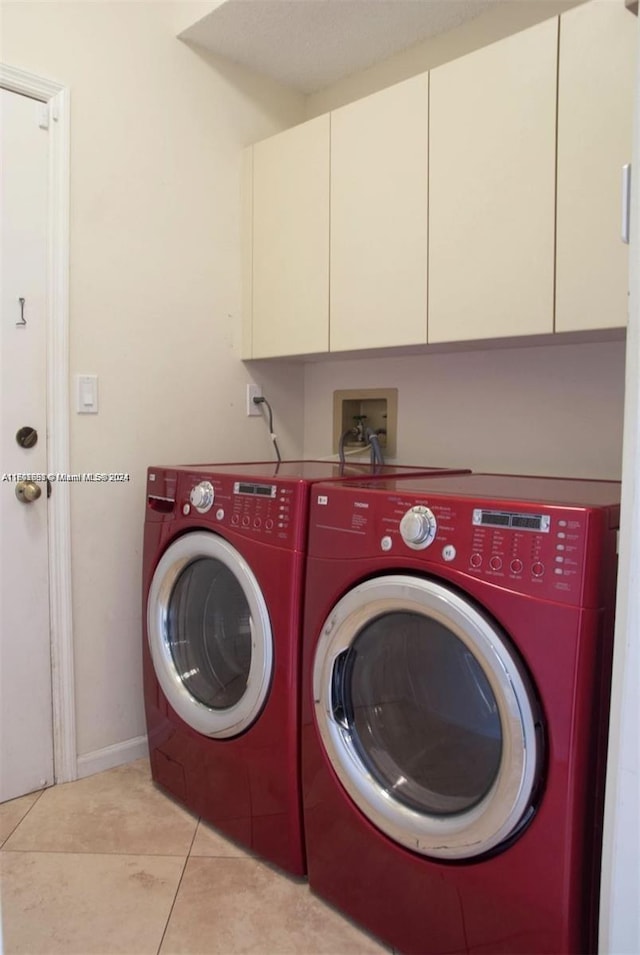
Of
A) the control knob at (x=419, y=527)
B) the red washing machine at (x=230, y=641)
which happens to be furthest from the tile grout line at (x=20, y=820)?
the control knob at (x=419, y=527)

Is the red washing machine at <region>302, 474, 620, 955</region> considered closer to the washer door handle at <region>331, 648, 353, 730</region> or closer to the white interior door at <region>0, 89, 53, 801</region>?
the washer door handle at <region>331, 648, 353, 730</region>

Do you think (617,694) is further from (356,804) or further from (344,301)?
(344,301)

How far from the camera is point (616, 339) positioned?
1.73 meters

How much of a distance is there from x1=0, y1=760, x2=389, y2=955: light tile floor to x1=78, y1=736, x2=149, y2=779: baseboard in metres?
0.12

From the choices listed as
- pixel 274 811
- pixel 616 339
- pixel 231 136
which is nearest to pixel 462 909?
pixel 274 811

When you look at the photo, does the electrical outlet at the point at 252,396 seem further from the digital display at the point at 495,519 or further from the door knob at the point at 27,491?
the digital display at the point at 495,519

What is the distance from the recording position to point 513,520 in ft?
3.82

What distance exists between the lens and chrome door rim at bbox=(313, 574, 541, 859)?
1.12 metres

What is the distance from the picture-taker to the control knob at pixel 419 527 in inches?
49.6

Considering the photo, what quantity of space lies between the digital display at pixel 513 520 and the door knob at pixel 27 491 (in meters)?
1.33

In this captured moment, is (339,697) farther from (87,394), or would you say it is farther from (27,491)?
(87,394)

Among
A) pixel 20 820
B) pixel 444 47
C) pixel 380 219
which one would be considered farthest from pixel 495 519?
pixel 444 47

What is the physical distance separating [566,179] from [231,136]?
52.0 inches

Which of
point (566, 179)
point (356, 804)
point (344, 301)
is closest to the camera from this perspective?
point (356, 804)
